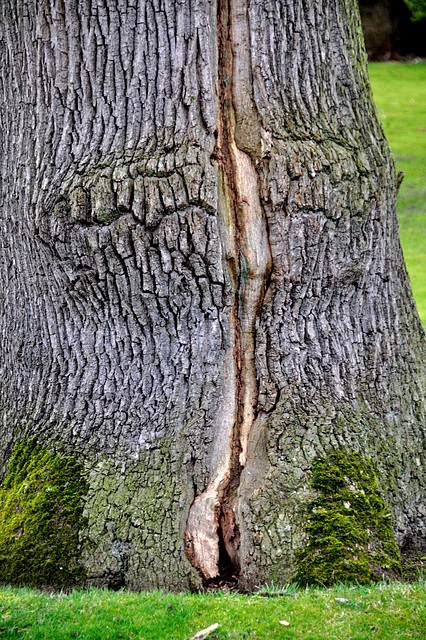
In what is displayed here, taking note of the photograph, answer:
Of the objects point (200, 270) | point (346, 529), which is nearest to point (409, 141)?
point (200, 270)

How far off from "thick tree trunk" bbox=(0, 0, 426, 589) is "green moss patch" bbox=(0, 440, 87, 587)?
0.07 metres

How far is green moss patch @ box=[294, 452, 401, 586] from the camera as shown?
3.12 metres

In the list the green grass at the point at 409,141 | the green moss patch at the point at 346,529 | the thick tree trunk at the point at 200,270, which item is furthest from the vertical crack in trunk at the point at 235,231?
the green grass at the point at 409,141

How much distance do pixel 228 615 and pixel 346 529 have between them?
2.47 feet

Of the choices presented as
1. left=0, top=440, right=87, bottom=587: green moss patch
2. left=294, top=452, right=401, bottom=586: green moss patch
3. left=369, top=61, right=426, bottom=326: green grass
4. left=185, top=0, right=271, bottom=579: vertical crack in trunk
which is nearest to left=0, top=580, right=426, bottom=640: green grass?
left=294, top=452, right=401, bottom=586: green moss patch

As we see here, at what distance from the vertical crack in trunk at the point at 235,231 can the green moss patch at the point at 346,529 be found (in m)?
0.41

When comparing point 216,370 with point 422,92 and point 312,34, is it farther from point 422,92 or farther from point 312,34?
point 422,92

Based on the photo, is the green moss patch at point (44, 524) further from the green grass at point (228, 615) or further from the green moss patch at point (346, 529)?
the green moss patch at point (346, 529)

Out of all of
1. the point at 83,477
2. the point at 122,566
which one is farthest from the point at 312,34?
the point at 122,566

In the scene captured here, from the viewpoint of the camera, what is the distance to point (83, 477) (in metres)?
3.39

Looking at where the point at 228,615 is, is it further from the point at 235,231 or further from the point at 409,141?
the point at 409,141

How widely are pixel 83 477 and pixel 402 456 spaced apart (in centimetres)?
180

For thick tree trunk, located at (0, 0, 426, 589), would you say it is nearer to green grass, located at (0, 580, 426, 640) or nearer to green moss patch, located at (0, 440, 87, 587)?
green moss patch, located at (0, 440, 87, 587)

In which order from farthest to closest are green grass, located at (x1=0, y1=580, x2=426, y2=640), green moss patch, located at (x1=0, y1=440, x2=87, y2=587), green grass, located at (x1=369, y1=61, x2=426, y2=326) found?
green grass, located at (x1=369, y1=61, x2=426, y2=326) → green moss patch, located at (x1=0, y1=440, x2=87, y2=587) → green grass, located at (x1=0, y1=580, x2=426, y2=640)
